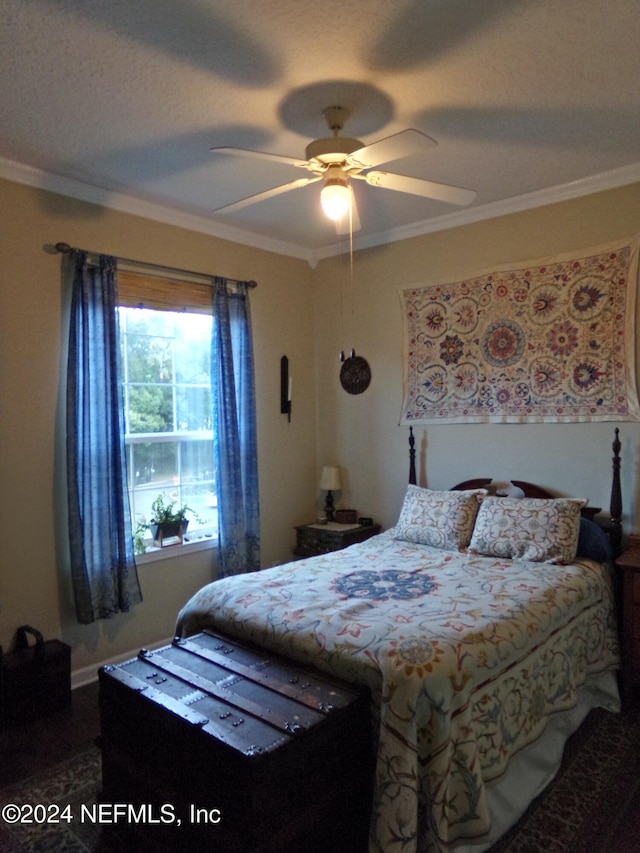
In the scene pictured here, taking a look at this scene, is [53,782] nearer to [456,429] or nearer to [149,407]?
[149,407]

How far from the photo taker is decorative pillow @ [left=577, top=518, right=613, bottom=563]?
115 inches

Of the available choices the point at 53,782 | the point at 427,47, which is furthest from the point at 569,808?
the point at 427,47

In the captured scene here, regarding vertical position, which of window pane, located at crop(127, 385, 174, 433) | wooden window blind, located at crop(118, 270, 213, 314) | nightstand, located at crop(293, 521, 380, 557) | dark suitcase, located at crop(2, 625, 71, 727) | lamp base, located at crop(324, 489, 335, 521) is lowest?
dark suitcase, located at crop(2, 625, 71, 727)

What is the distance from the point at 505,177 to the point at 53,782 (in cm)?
350

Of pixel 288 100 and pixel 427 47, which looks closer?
pixel 427 47

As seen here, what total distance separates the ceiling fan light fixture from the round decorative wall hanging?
1953 mm

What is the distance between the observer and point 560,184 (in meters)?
3.23

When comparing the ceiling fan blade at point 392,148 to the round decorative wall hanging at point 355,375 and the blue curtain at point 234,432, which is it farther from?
the round decorative wall hanging at point 355,375

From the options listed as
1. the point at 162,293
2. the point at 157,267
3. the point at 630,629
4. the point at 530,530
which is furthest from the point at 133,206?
the point at 630,629

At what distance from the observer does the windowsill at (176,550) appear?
346 cm

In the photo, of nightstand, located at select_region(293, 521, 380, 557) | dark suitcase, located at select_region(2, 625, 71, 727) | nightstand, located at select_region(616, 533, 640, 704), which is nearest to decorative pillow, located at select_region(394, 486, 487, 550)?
nightstand, located at select_region(293, 521, 380, 557)

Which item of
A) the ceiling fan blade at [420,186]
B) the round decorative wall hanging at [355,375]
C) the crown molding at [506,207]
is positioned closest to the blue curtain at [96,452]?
the ceiling fan blade at [420,186]

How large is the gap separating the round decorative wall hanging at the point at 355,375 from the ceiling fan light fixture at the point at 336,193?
1953 mm

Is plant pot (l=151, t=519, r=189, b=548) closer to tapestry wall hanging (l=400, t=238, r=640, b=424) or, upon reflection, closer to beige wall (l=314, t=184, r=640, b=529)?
beige wall (l=314, t=184, r=640, b=529)
